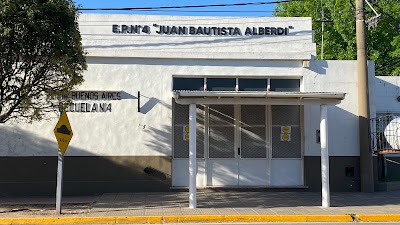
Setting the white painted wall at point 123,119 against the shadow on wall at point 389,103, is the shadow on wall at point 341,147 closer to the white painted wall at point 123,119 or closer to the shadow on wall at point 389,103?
the shadow on wall at point 389,103

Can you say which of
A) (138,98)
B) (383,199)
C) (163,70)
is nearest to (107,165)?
(138,98)

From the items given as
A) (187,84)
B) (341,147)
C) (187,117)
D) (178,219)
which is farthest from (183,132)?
(341,147)

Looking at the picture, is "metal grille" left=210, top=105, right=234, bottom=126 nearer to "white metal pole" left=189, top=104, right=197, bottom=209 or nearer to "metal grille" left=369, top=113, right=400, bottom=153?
"white metal pole" left=189, top=104, right=197, bottom=209

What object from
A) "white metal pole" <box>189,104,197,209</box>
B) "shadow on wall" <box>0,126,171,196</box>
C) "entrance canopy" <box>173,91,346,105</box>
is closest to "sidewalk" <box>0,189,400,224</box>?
"white metal pole" <box>189,104,197,209</box>

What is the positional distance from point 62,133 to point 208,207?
4059 millimetres

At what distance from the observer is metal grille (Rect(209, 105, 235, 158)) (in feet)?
49.6

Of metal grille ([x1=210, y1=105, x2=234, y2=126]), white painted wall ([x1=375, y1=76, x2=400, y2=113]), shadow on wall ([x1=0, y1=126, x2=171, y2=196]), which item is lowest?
shadow on wall ([x1=0, y1=126, x2=171, y2=196])

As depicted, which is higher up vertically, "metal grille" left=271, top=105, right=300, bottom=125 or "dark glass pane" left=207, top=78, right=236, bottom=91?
"dark glass pane" left=207, top=78, right=236, bottom=91

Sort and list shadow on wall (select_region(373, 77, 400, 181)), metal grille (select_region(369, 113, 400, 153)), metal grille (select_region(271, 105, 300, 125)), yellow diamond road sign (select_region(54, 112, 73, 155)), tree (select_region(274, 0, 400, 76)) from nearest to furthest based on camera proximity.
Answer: yellow diamond road sign (select_region(54, 112, 73, 155)) → metal grille (select_region(369, 113, 400, 153)) → metal grille (select_region(271, 105, 300, 125)) → shadow on wall (select_region(373, 77, 400, 181)) → tree (select_region(274, 0, 400, 76))

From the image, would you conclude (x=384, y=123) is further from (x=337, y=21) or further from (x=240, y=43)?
(x=337, y=21)

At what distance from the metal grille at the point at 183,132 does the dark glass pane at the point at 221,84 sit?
31.2 inches

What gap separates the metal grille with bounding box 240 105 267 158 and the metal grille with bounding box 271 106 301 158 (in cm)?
37

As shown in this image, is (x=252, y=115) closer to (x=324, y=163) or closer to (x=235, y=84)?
(x=235, y=84)

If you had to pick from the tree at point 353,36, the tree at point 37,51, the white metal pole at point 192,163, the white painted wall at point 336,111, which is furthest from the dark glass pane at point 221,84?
the tree at point 353,36
